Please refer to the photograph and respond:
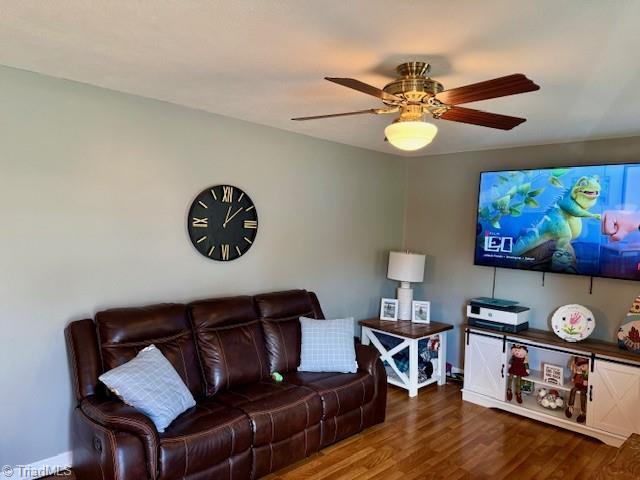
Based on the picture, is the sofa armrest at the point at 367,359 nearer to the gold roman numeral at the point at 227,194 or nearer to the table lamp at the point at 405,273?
the table lamp at the point at 405,273

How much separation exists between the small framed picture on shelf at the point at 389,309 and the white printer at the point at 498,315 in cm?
77

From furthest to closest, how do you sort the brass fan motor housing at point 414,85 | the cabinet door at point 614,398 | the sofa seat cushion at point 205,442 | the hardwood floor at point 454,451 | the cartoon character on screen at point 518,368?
the cartoon character on screen at point 518,368 → the cabinet door at point 614,398 → the hardwood floor at point 454,451 → the sofa seat cushion at point 205,442 → the brass fan motor housing at point 414,85

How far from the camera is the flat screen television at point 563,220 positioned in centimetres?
347

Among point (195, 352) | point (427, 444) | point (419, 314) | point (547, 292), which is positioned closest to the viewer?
point (195, 352)

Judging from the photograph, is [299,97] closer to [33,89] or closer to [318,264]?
[33,89]

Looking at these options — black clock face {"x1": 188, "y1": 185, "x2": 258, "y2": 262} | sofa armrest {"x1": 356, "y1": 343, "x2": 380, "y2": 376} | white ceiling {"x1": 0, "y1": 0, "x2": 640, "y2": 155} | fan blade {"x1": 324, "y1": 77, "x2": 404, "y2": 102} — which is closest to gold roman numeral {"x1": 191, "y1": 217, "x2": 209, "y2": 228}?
black clock face {"x1": 188, "y1": 185, "x2": 258, "y2": 262}

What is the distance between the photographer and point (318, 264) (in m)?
4.27

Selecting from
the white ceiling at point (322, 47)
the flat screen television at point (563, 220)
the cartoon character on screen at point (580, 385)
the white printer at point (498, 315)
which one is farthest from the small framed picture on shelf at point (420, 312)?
the white ceiling at point (322, 47)

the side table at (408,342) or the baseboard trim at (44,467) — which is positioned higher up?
the side table at (408,342)

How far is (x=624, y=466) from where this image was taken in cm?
178

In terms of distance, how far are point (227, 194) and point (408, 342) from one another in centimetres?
214

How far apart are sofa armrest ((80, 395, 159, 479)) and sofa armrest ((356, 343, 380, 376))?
1638 millimetres

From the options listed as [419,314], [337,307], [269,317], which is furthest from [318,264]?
[419,314]

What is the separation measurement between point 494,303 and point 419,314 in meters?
0.79
